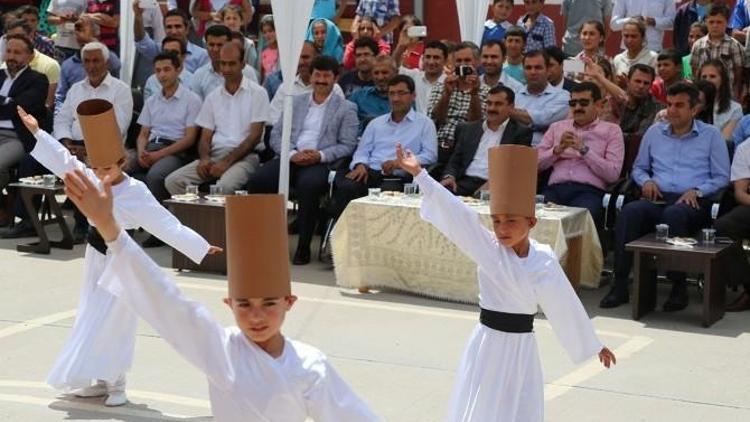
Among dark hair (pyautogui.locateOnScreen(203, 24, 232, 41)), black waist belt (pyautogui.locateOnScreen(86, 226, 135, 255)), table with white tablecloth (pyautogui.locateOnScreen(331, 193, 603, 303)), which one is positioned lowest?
table with white tablecloth (pyautogui.locateOnScreen(331, 193, 603, 303))

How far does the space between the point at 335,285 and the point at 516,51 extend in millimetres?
3422

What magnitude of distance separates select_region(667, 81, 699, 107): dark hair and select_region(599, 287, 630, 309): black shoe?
5.25 ft

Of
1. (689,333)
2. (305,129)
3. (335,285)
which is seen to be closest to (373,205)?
(335,285)

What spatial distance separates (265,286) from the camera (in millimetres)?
4555

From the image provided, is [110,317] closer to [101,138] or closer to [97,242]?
[97,242]

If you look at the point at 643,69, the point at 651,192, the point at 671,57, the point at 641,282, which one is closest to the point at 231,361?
the point at 641,282

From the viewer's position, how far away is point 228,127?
41.9ft

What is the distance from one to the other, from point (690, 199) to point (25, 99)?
22.2ft

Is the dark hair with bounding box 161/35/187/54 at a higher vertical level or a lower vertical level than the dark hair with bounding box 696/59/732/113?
higher

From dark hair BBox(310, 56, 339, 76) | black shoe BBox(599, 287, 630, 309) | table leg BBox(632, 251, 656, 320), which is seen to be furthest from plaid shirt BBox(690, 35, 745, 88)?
dark hair BBox(310, 56, 339, 76)

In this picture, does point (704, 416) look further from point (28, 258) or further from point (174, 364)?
point (28, 258)

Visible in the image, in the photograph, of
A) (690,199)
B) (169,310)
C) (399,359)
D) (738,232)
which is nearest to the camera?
(169,310)

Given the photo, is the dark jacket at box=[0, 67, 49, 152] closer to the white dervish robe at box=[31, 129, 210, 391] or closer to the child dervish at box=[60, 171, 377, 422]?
the white dervish robe at box=[31, 129, 210, 391]

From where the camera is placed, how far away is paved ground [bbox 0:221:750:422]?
755 centimetres
